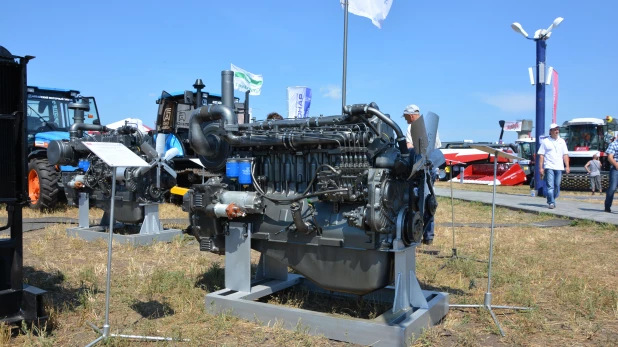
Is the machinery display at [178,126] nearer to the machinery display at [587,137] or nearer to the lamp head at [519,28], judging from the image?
the lamp head at [519,28]

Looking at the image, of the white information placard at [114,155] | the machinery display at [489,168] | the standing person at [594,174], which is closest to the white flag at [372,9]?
the white information placard at [114,155]

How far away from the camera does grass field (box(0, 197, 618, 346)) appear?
391cm

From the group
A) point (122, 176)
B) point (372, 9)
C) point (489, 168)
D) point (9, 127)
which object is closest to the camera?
point (9, 127)

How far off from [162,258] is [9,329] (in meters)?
3.12

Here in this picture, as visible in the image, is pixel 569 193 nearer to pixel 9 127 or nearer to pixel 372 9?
pixel 372 9

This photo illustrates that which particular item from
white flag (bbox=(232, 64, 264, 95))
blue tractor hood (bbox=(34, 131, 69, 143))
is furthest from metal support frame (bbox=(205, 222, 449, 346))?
white flag (bbox=(232, 64, 264, 95))

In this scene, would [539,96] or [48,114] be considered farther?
[539,96]

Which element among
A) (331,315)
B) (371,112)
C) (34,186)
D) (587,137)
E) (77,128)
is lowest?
(331,315)

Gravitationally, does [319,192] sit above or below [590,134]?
below

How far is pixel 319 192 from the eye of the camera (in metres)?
4.00

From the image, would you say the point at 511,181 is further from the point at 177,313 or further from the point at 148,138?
the point at 177,313

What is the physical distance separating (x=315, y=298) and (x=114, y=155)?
223 cm

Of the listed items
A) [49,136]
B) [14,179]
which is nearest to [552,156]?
[14,179]

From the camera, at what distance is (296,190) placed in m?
4.46
